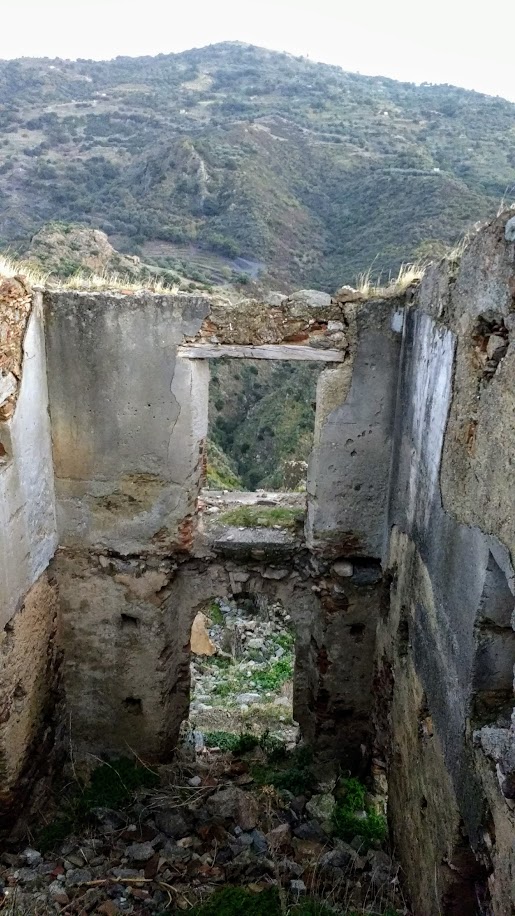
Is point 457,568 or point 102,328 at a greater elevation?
point 102,328

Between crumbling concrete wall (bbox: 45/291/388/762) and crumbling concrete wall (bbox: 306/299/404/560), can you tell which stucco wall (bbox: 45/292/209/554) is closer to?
crumbling concrete wall (bbox: 45/291/388/762)

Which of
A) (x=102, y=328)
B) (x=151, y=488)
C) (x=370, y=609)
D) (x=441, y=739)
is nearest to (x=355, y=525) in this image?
(x=370, y=609)

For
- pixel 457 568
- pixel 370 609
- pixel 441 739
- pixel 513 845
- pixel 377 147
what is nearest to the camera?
pixel 513 845

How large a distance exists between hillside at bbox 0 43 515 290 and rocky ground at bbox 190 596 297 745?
11.2 metres

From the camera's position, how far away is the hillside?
24266 millimetres

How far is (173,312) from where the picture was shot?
5613 millimetres

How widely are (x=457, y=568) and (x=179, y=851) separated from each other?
3.51 m

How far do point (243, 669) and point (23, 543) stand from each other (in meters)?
5.75

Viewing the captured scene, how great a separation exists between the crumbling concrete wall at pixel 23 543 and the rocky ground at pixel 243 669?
2.63m

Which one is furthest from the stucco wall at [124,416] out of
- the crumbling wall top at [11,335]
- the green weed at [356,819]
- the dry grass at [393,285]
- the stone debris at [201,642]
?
the stone debris at [201,642]

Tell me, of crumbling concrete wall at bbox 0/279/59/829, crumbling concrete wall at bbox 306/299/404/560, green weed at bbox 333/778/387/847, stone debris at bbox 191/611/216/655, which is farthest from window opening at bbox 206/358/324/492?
crumbling concrete wall at bbox 0/279/59/829

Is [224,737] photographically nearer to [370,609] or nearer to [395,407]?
[370,609]

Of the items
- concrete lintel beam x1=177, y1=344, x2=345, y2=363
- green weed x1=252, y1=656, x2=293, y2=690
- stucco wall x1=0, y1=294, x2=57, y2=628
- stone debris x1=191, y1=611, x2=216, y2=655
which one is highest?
concrete lintel beam x1=177, y1=344, x2=345, y2=363

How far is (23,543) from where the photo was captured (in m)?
5.39
